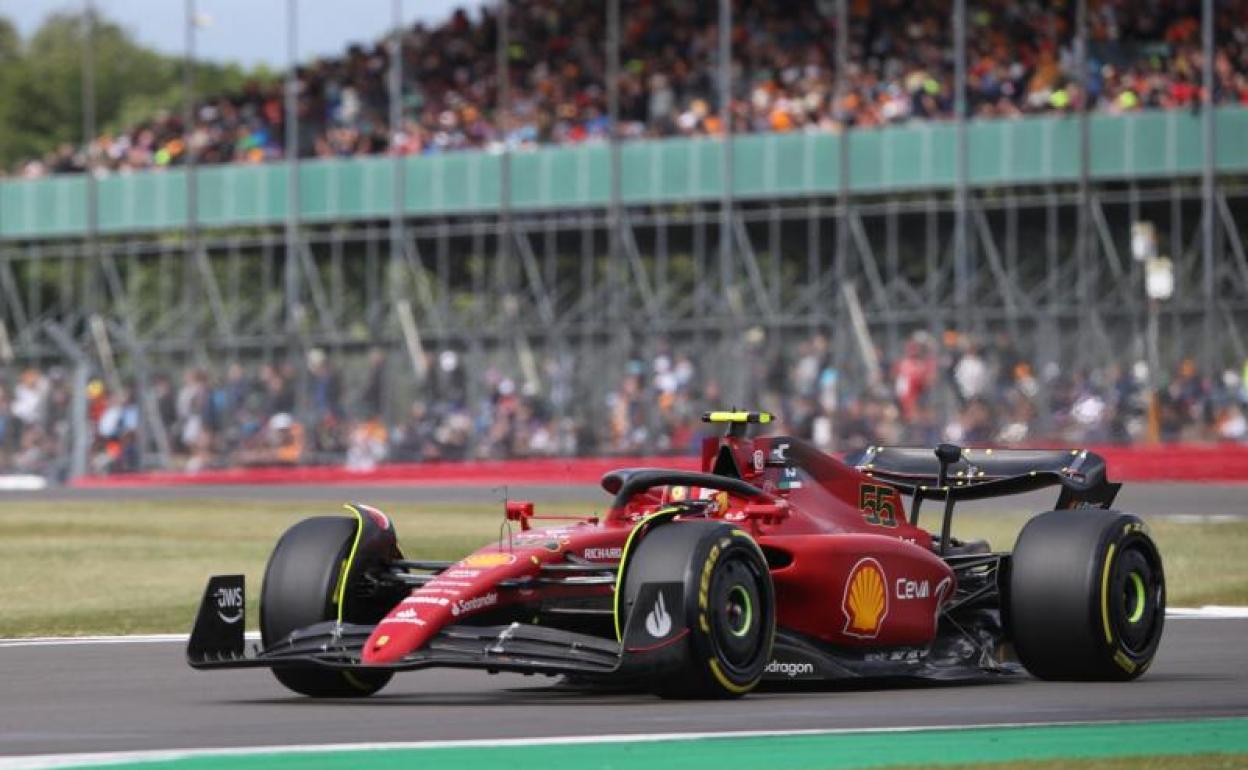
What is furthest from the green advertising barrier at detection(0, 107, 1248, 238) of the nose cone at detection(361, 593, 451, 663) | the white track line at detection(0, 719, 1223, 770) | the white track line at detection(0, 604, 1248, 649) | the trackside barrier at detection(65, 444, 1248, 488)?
the white track line at detection(0, 719, 1223, 770)

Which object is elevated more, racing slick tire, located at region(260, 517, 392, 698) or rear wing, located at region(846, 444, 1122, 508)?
rear wing, located at region(846, 444, 1122, 508)

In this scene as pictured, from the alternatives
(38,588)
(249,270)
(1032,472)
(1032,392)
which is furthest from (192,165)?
(1032,472)

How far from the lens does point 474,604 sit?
10617 millimetres

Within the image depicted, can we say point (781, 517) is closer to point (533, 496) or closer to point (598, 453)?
point (533, 496)

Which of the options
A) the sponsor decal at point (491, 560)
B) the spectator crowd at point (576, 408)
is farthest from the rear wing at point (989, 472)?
the spectator crowd at point (576, 408)

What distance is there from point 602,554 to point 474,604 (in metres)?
0.70

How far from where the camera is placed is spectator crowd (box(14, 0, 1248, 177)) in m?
37.9

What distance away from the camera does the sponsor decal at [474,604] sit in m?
10.5

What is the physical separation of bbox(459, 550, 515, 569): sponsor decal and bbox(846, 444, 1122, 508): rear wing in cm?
301

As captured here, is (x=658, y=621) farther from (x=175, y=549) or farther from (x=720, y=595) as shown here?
(x=175, y=549)

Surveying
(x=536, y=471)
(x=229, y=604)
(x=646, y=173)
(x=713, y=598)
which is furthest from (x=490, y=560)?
(x=646, y=173)

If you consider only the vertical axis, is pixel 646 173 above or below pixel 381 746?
above

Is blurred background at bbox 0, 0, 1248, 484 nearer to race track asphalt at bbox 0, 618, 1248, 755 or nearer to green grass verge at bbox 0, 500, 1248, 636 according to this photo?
green grass verge at bbox 0, 500, 1248, 636

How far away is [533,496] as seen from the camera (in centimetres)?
3309
